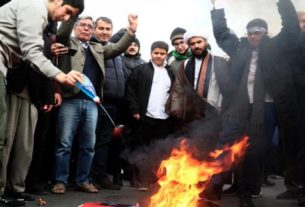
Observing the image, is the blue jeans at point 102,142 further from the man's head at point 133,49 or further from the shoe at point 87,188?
the man's head at point 133,49

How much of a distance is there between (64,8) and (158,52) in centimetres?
261

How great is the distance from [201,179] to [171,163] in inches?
13.7

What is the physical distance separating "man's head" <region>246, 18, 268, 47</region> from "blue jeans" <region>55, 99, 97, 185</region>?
216cm

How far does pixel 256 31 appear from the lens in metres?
5.57

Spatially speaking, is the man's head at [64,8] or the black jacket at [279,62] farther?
the black jacket at [279,62]

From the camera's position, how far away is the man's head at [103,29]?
21.8ft

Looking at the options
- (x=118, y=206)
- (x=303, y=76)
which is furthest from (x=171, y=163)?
(x=303, y=76)

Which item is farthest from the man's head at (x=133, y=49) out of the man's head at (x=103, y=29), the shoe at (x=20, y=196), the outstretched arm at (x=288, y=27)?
the shoe at (x=20, y=196)

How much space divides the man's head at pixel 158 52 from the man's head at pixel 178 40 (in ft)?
2.63

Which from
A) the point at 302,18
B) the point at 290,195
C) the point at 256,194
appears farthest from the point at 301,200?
the point at 302,18

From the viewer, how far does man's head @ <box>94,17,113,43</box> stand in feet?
21.8

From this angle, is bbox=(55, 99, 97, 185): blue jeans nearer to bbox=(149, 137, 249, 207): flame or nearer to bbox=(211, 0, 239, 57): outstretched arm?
bbox=(149, 137, 249, 207): flame

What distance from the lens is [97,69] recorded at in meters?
6.10

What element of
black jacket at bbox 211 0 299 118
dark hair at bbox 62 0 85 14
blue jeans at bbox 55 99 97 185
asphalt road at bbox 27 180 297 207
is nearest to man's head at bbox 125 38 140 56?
blue jeans at bbox 55 99 97 185
